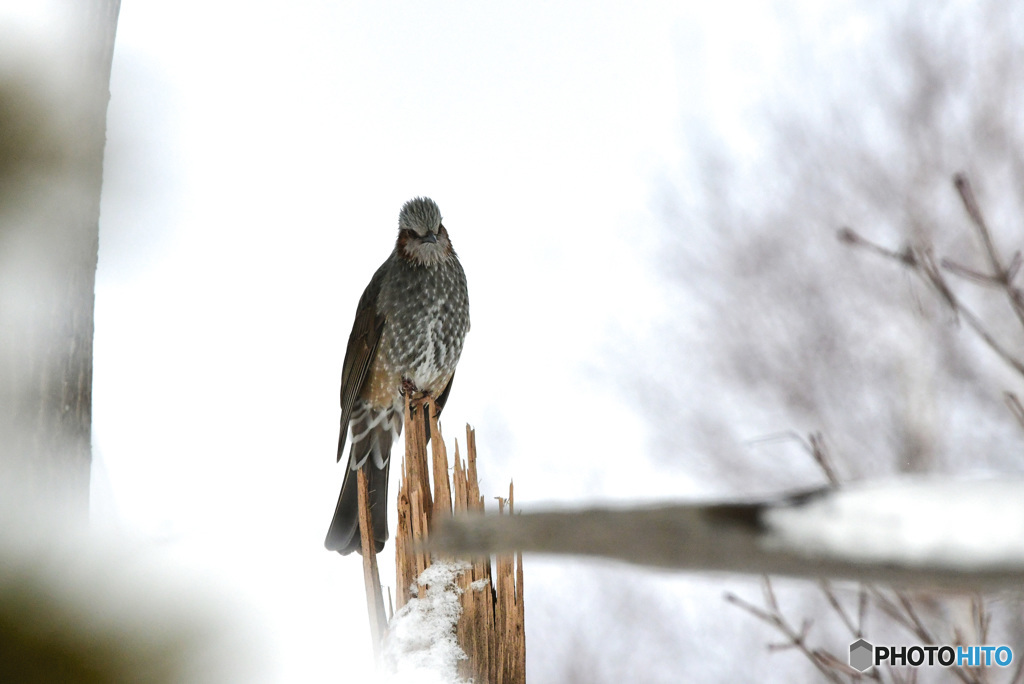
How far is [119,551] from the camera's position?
0.73 metres

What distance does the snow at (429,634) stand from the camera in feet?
5.32

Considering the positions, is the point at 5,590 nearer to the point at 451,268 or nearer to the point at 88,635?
the point at 88,635

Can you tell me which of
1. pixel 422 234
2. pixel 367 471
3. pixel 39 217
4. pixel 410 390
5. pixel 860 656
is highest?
pixel 422 234

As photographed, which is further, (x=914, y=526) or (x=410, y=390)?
→ (x=410, y=390)

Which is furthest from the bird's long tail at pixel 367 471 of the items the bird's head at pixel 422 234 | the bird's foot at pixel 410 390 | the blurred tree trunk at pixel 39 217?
the blurred tree trunk at pixel 39 217

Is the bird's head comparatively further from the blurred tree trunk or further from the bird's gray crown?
the blurred tree trunk

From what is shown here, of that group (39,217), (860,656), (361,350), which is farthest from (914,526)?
(361,350)

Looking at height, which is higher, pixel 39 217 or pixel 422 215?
pixel 422 215

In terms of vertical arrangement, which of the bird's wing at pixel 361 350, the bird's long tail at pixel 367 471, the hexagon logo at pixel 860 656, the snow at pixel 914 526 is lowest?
the hexagon logo at pixel 860 656

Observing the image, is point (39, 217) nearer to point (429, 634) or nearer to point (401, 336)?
point (429, 634)

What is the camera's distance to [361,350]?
9.27 feet

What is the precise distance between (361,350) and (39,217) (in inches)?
78.0

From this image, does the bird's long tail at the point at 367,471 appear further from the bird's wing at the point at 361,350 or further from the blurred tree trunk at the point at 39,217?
the blurred tree trunk at the point at 39,217

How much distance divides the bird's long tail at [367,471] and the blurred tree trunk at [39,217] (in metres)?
0.86
